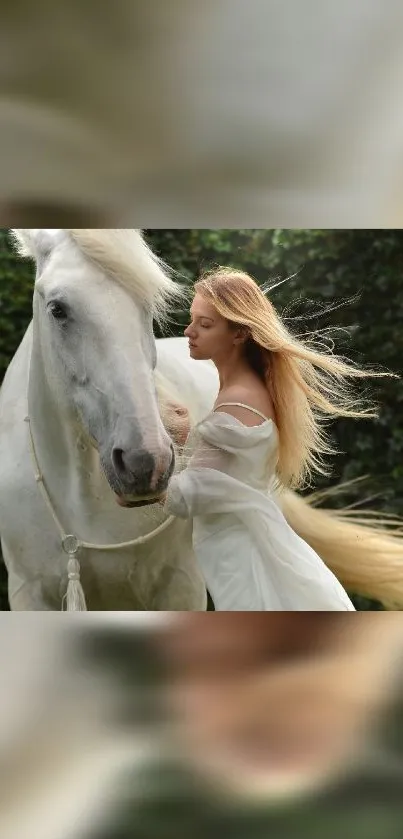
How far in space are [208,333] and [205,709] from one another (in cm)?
72

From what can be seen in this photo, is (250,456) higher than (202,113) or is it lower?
lower

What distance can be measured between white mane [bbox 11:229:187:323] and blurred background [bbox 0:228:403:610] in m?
0.05

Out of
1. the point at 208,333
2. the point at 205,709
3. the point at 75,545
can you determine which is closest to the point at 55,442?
the point at 75,545

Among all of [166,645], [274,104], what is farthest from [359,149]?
[166,645]

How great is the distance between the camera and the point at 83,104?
5.33 feet

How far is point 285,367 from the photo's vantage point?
1.65 m

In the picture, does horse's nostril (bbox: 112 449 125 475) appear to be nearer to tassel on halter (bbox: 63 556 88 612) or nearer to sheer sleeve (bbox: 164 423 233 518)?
sheer sleeve (bbox: 164 423 233 518)

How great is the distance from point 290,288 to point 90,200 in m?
0.40

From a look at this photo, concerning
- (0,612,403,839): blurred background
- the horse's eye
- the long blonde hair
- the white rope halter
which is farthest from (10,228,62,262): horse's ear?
(0,612,403,839): blurred background

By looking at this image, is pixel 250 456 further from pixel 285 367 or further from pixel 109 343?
pixel 109 343

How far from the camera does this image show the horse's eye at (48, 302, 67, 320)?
1519 mm

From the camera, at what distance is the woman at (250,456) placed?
157cm

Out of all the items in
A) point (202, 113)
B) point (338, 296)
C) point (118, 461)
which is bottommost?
point (118, 461)

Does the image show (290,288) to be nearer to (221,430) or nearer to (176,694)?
(221,430)
